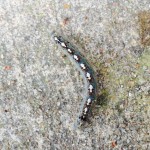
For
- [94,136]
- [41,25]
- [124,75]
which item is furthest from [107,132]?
[41,25]

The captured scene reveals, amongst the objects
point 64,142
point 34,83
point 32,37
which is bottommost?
point 64,142

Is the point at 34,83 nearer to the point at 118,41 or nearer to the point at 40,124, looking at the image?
the point at 40,124

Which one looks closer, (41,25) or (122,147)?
(122,147)
